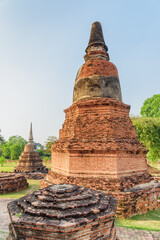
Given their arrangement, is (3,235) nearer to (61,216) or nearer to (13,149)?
(61,216)

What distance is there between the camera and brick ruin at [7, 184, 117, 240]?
242 cm

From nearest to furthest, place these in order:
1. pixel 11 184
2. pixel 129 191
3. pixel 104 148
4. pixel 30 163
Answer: pixel 129 191 → pixel 104 148 → pixel 11 184 → pixel 30 163

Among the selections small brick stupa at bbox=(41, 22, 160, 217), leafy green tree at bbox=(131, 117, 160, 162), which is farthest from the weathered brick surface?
leafy green tree at bbox=(131, 117, 160, 162)

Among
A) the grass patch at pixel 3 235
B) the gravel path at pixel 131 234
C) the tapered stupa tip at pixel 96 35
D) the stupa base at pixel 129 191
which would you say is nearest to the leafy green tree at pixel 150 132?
the tapered stupa tip at pixel 96 35

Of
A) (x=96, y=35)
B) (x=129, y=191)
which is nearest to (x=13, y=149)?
(x=96, y=35)

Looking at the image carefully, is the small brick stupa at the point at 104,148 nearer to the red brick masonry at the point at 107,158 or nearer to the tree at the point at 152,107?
the red brick masonry at the point at 107,158

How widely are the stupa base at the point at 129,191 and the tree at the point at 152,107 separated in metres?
17.2

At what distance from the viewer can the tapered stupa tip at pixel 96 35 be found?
9.46 metres

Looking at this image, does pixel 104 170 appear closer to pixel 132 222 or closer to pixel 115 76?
pixel 132 222

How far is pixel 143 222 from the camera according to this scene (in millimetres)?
5035

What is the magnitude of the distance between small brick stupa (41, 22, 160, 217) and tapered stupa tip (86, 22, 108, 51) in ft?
4.67

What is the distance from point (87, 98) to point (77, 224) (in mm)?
6223

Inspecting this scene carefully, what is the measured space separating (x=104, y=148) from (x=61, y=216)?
3.93m

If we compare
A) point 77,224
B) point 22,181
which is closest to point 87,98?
point 77,224
